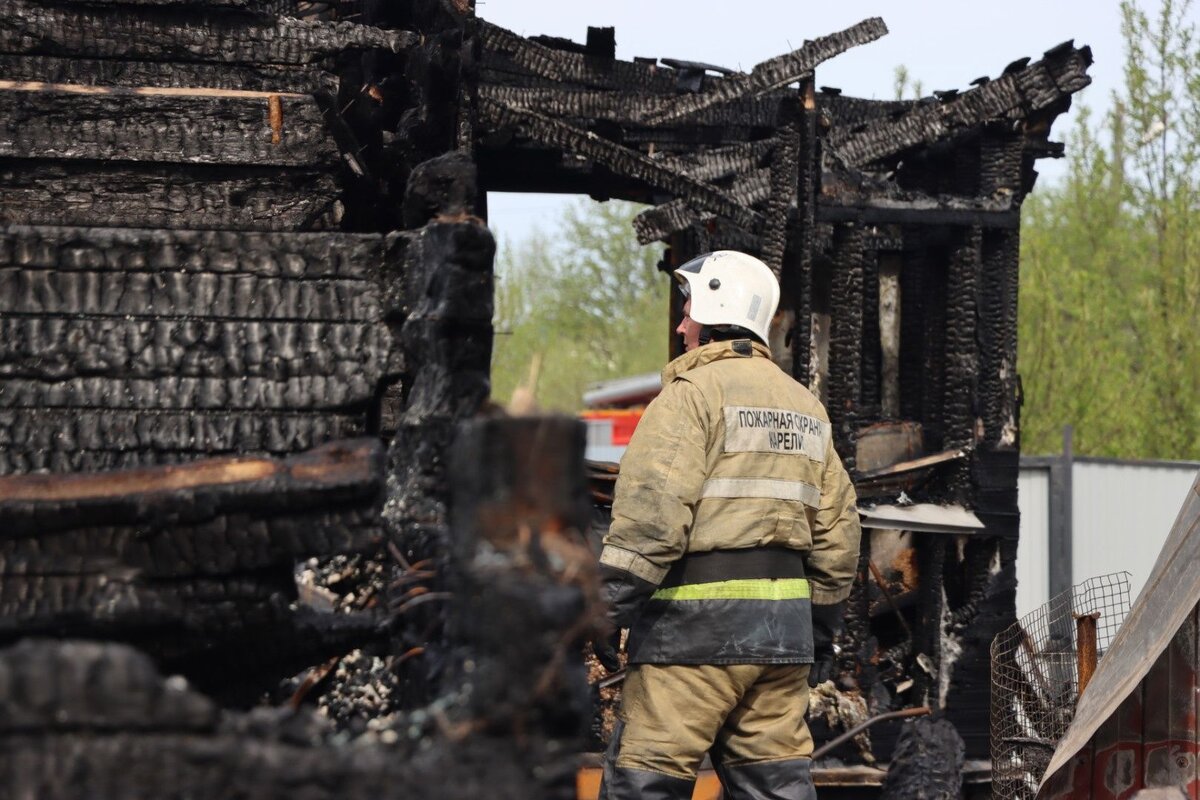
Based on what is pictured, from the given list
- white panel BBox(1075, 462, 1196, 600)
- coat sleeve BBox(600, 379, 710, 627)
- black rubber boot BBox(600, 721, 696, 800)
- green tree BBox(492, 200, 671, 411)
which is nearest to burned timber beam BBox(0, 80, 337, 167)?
coat sleeve BBox(600, 379, 710, 627)

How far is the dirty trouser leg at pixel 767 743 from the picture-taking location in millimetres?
4285

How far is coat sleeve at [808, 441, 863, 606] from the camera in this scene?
14.8 ft

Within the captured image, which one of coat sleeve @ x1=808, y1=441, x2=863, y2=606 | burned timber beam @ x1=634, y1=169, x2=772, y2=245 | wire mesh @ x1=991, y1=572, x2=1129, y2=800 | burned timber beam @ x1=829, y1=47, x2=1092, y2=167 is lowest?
wire mesh @ x1=991, y1=572, x2=1129, y2=800

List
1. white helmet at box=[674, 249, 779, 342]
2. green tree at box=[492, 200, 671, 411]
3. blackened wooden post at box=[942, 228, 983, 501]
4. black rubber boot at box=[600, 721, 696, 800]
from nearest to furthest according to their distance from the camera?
black rubber boot at box=[600, 721, 696, 800]
white helmet at box=[674, 249, 779, 342]
blackened wooden post at box=[942, 228, 983, 501]
green tree at box=[492, 200, 671, 411]

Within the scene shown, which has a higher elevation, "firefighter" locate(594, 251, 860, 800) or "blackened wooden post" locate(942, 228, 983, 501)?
→ "blackened wooden post" locate(942, 228, 983, 501)

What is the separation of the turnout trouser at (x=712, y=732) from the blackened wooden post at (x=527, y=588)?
2614 mm

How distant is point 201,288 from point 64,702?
110 centimetres

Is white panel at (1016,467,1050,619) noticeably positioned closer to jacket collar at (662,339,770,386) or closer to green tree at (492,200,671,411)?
jacket collar at (662,339,770,386)

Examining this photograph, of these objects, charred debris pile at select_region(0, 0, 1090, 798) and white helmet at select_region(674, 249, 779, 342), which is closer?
charred debris pile at select_region(0, 0, 1090, 798)

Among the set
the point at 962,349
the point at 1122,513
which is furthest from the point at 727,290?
the point at 1122,513

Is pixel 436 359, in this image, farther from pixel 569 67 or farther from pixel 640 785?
pixel 569 67

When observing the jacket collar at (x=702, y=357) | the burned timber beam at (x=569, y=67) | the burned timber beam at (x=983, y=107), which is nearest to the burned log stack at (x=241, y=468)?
the jacket collar at (x=702, y=357)

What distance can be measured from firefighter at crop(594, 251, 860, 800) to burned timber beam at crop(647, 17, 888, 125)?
344 cm

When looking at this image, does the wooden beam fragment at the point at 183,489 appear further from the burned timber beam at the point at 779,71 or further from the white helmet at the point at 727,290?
the burned timber beam at the point at 779,71
